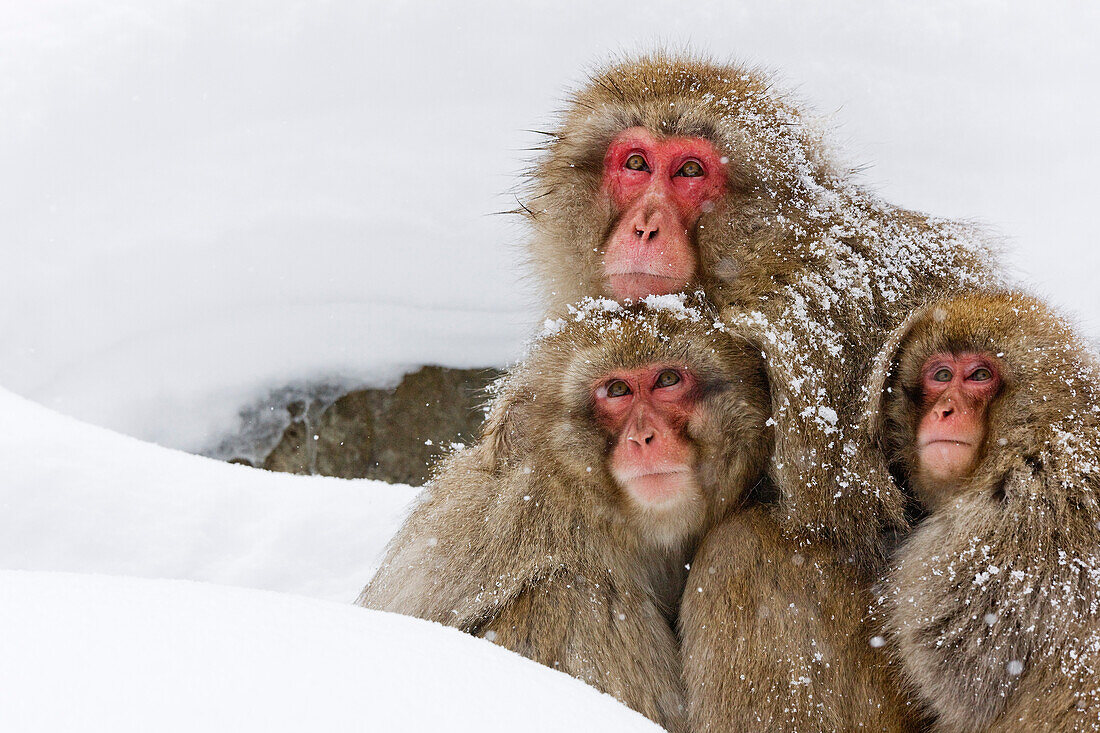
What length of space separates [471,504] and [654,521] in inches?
18.9

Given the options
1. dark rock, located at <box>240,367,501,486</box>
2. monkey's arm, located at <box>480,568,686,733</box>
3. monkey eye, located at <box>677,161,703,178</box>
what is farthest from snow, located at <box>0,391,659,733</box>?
dark rock, located at <box>240,367,501,486</box>

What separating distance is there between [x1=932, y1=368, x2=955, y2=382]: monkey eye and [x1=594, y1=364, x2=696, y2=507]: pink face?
1.58ft

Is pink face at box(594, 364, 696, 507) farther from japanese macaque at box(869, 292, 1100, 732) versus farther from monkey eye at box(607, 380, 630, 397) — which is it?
japanese macaque at box(869, 292, 1100, 732)

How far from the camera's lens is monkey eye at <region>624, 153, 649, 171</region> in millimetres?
2920

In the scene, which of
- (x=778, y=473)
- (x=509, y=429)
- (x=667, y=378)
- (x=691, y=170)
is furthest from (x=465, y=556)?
(x=691, y=170)

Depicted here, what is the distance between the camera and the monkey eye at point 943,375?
2.25 m

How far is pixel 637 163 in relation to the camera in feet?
9.62

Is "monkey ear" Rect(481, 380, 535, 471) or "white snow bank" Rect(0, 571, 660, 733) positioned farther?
"monkey ear" Rect(481, 380, 535, 471)

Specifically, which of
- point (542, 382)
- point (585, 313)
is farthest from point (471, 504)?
point (585, 313)

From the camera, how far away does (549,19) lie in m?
6.09

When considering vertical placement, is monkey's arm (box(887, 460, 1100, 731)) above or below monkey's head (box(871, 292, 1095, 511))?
below

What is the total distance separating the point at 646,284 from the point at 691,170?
14.9 inches

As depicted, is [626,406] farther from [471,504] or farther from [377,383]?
[377,383]

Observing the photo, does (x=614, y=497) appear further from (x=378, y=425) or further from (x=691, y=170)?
(x=378, y=425)
